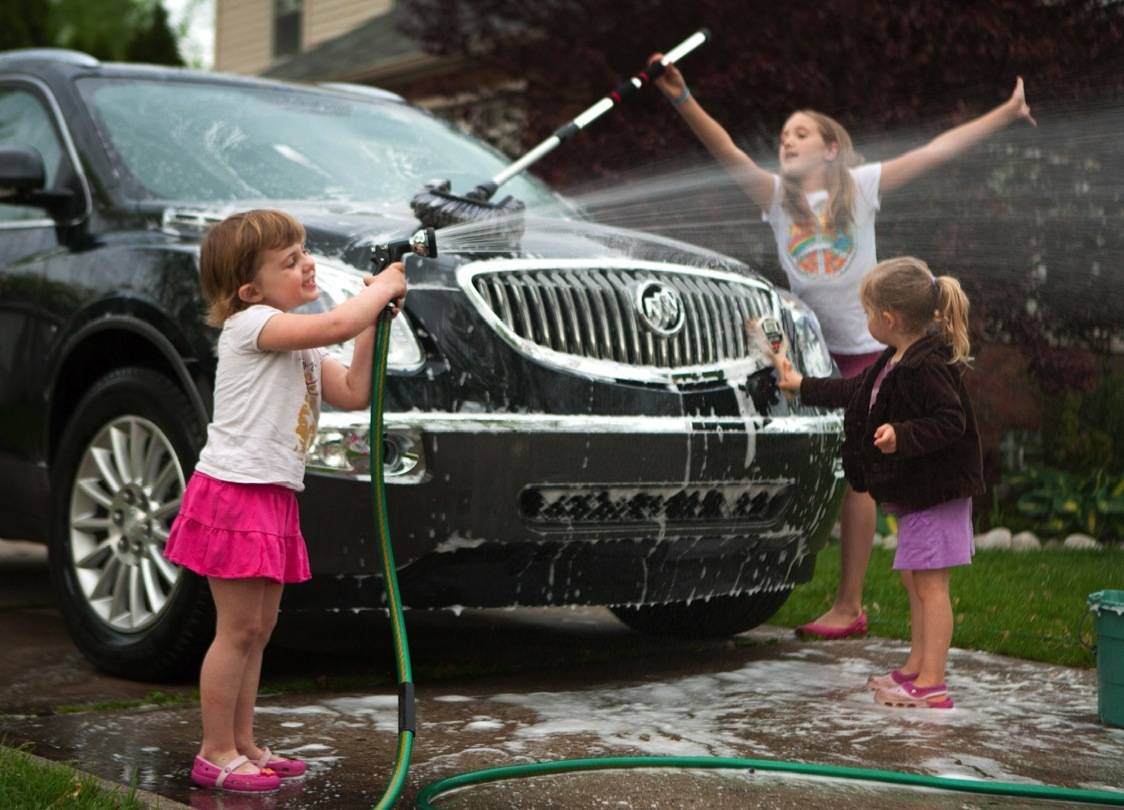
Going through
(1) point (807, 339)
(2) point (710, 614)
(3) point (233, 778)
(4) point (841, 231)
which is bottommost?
(3) point (233, 778)

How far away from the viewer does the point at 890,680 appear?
16.8ft

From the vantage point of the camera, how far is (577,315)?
481 cm

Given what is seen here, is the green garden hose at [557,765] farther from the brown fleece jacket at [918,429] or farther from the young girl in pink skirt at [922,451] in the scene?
the brown fleece jacket at [918,429]

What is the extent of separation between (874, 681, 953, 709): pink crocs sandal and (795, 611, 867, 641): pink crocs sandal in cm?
115

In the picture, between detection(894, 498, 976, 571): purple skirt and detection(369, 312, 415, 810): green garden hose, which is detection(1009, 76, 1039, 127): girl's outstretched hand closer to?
detection(894, 498, 976, 571): purple skirt

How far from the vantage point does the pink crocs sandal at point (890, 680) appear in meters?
5.04

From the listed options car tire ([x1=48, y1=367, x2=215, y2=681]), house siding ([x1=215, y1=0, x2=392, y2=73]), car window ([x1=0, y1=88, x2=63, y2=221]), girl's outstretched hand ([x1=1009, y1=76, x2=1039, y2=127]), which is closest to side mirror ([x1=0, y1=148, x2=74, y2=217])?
car window ([x1=0, y1=88, x2=63, y2=221])

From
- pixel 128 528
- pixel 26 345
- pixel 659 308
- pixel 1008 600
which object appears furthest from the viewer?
pixel 1008 600

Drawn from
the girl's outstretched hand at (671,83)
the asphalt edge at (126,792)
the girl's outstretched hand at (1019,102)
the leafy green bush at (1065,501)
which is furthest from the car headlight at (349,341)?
the leafy green bush at (1065,501)

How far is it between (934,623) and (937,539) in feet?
0.79

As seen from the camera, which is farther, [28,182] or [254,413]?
[28,182]

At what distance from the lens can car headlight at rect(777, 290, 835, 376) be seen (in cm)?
541

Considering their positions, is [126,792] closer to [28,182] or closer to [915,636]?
[915,636]

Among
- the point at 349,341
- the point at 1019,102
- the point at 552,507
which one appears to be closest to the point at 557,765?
the point at 552,507
